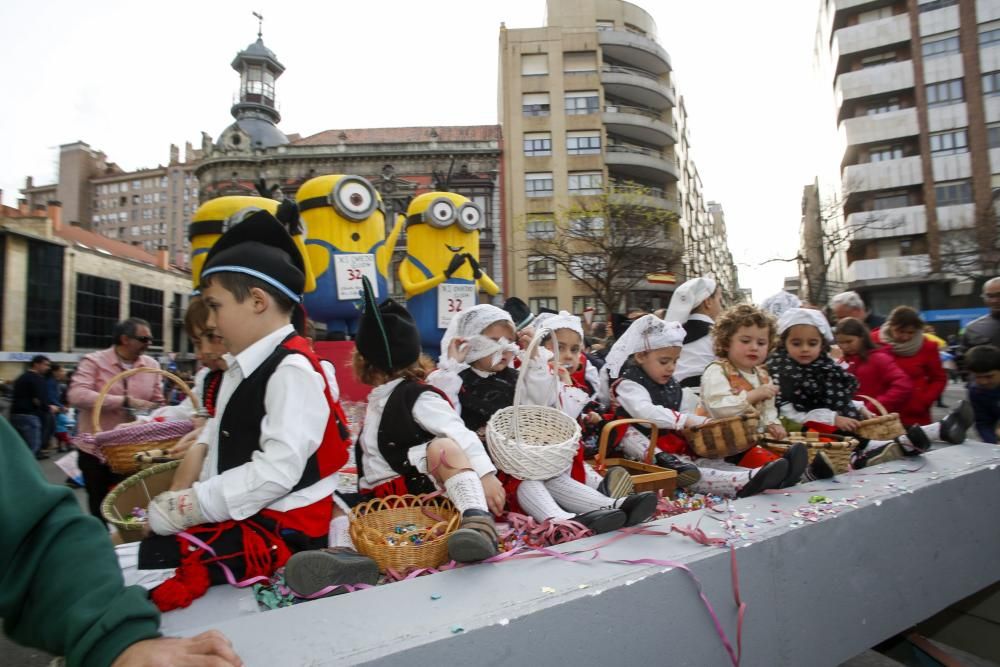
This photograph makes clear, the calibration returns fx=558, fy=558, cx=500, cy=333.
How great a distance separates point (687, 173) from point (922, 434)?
44.8m

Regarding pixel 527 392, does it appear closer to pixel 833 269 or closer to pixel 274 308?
pixel 274 308

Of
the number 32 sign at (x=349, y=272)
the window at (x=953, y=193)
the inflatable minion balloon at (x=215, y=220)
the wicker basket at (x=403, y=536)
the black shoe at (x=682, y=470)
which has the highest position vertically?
the window at (x=953, y=193)

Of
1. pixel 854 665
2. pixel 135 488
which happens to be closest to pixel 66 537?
pixel 135 488

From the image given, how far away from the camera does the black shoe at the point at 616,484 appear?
2801 mm

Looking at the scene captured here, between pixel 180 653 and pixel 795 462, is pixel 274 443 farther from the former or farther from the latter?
pixel 795 462

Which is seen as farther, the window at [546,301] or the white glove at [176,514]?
the window at [546,301]

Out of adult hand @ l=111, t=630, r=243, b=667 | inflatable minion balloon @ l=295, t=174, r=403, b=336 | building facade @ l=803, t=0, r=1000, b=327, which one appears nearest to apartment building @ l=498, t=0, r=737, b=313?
building facade @ l=803, t=0, r=1000, b=327

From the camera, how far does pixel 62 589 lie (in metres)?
0.82

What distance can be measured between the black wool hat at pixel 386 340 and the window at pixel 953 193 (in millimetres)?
32214

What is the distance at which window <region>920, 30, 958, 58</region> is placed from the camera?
26438mm

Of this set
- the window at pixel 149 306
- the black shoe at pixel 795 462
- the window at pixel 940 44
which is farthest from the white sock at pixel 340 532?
the window at pixel 940 44

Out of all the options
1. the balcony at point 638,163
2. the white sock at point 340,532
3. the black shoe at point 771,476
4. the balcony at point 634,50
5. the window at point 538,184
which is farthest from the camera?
the balcony at point 634,50

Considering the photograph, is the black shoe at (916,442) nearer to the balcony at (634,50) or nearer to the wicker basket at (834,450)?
the wicker basket at (834,450)

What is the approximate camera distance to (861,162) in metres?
28.8
